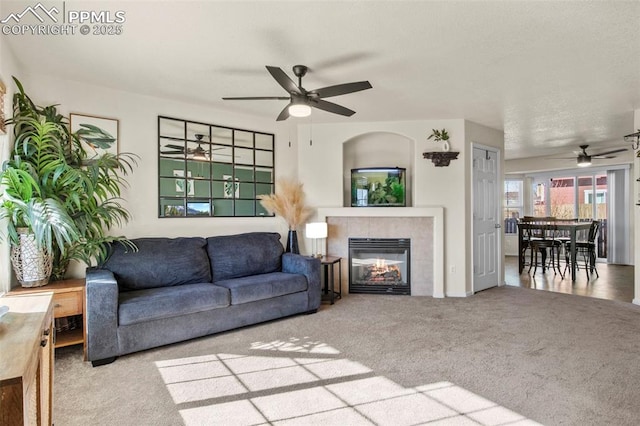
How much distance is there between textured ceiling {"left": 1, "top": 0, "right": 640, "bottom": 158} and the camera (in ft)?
7.24

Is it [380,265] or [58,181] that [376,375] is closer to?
[380,265]

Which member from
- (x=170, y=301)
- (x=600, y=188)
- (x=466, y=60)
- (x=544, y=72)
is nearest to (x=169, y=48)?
(x=170, y=301)

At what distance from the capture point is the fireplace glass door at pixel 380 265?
4852mm

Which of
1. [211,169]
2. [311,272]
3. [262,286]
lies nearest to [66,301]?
[262,286]

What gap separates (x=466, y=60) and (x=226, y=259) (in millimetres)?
3011

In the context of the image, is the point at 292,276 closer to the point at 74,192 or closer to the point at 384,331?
the point at 384,331

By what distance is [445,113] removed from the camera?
4.55 metres

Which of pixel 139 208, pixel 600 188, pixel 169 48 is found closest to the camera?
pixel 169 48

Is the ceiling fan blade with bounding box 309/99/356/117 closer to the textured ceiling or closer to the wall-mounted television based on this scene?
the textured ceiling

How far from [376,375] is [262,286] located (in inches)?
58.9

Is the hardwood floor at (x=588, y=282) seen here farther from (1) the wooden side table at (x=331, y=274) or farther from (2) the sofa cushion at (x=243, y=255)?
(2) the sofa cushion at (x=243, y=255)

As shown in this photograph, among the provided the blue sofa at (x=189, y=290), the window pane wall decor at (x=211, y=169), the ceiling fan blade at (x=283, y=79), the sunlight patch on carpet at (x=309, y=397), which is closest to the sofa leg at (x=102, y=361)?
the blue sofa at (x=189, y=290)

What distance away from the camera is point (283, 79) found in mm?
2617

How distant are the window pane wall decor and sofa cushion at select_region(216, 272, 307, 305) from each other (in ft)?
3.41
